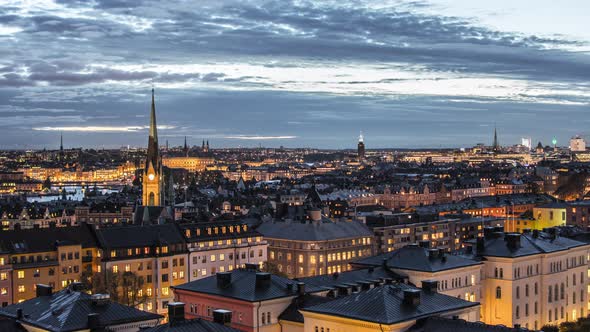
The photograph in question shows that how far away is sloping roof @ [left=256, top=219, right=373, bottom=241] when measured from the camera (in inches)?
3531

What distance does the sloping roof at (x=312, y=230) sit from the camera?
8969 cm

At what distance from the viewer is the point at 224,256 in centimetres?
8212

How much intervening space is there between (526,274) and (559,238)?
29.2 feet

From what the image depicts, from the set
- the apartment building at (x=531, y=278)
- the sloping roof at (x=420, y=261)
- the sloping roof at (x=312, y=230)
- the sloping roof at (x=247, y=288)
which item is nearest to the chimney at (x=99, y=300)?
the sloping roof at (x=247, y=288)

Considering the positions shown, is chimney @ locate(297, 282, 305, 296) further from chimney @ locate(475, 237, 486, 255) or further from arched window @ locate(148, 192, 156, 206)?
arched window @ locate(148, 192, 156, 206)

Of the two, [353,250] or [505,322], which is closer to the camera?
[505,322]

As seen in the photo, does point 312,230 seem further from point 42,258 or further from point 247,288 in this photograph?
point 247,288

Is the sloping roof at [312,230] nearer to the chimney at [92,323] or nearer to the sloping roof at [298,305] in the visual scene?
the sloping roof at [298,305]

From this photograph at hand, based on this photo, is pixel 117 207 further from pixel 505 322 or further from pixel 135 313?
pixel 135 313

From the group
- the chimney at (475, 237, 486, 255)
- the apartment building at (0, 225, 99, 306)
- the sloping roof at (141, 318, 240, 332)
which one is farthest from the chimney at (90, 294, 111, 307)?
the chimney at (475, 237, 486, 255)

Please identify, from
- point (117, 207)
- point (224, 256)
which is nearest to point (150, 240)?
point (224, 256)

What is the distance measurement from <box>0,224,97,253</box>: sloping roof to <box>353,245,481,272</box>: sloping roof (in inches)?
1083

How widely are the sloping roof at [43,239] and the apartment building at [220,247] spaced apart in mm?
9809

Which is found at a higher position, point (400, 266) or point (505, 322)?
point (400, 266)
